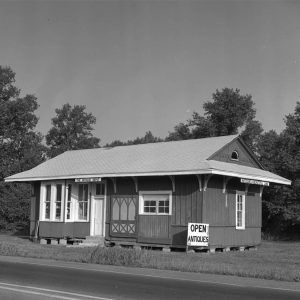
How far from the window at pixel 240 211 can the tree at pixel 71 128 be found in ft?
113

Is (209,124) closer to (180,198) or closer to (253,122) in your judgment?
(253,122)

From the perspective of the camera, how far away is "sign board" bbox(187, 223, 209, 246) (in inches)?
985

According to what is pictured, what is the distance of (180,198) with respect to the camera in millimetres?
26641

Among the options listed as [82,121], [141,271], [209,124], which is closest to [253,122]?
[209,124]

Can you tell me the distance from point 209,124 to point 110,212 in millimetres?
26198

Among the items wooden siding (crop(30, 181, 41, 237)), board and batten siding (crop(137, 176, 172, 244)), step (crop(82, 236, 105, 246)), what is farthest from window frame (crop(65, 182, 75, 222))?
board and batten siding (crop(137, 176, 172, 244))

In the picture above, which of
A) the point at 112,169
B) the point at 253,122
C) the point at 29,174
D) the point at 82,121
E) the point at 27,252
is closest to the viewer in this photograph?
the point at 27,252

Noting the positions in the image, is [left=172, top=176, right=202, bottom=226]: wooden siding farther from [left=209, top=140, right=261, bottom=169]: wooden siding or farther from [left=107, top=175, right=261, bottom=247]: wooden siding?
[left=209, top=140, right=261, bottom=169]: wooden siding

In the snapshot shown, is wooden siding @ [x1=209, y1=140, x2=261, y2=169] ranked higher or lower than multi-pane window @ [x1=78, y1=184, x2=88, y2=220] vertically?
higher

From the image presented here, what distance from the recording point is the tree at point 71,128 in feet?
204

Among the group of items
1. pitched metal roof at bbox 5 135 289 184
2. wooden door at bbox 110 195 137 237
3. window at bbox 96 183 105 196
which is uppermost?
pitched metal roof at bbox 5 135 289 184

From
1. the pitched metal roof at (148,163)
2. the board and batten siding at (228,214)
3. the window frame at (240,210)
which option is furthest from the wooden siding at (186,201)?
the window frame at (240,210)

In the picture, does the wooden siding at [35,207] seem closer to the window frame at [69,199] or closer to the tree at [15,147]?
the window frame at [69,199]

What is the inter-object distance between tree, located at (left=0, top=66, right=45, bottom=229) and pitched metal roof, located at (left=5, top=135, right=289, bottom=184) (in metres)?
15.4
